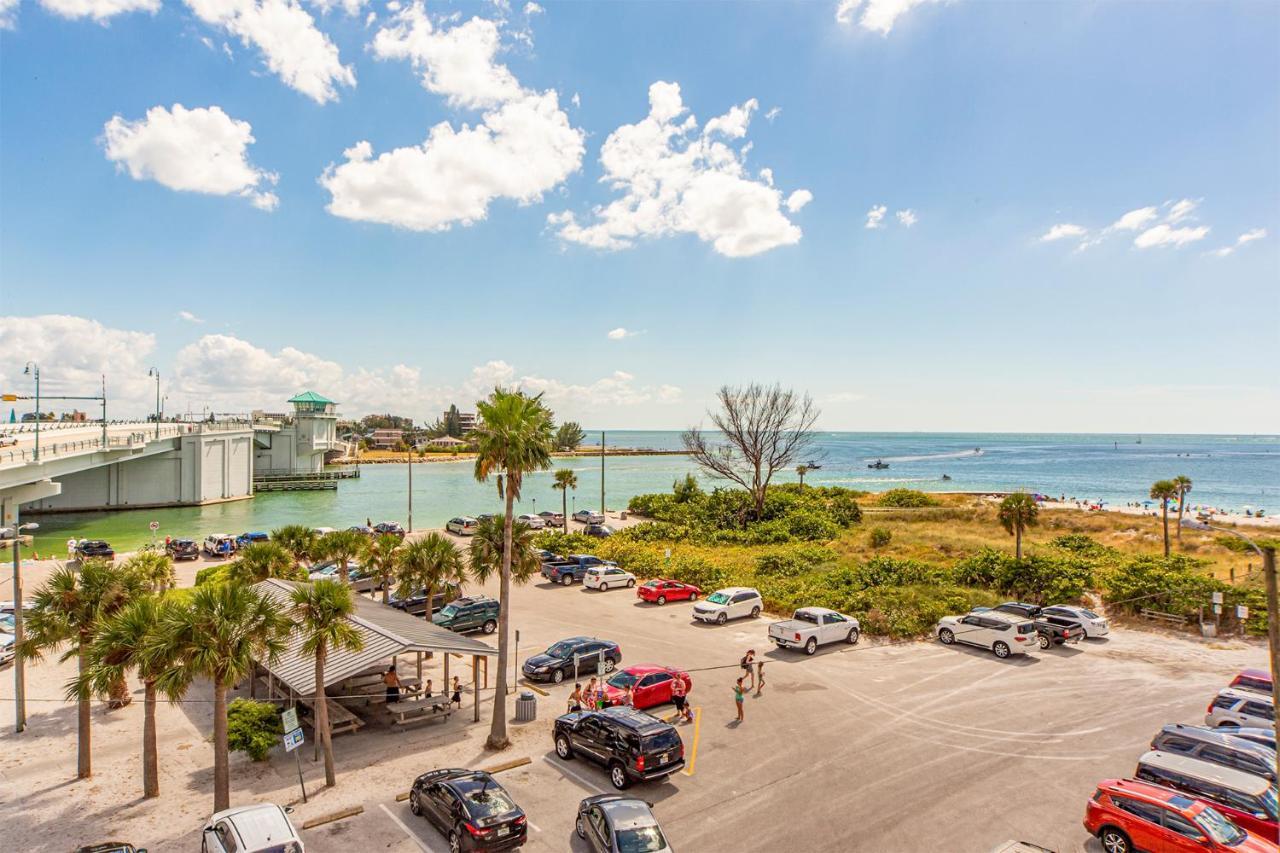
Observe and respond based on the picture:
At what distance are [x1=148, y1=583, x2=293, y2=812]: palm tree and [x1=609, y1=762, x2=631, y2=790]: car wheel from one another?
313 inches

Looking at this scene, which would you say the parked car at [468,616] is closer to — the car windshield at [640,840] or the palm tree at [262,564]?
the palm tree at [262,564]

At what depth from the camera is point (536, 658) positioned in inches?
929

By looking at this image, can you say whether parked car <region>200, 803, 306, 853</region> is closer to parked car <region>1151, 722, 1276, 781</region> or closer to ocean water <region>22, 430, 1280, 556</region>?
parked car <region>1151, 722, 1276, 781</region>

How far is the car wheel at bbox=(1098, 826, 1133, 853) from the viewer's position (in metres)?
12.5

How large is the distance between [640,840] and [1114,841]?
30.2 feet

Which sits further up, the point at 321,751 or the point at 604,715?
the point at 604,715

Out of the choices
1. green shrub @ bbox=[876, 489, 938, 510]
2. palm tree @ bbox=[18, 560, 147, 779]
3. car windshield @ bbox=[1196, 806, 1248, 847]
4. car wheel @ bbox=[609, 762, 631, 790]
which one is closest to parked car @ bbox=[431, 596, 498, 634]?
palm tree @ bbox=[18, 560, 147, 779]

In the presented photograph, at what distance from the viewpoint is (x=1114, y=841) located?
1273 centimetres

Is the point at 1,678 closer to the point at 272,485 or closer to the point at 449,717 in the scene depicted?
the point at 449,717

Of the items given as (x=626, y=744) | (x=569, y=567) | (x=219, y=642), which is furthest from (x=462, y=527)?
(x=626, y=744)

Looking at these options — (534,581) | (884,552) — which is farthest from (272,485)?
(884,552)

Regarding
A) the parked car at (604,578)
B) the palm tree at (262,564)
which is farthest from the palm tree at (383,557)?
the parked car at (604,578)

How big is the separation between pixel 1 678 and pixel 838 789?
2856 centimetres

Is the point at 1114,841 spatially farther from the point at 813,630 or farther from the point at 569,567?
the point at 569,567
